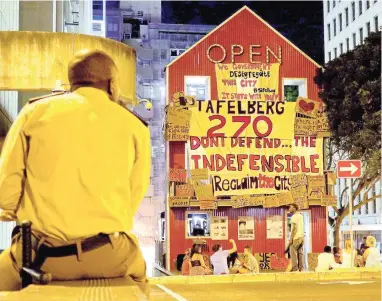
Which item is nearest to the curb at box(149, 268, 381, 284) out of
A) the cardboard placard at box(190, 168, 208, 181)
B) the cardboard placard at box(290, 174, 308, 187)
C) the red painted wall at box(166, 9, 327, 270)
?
the cardboard placard at box(190, 168, 208, 181)

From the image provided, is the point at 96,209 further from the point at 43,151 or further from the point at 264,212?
the point at 264,212

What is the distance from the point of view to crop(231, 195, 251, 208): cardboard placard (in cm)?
2339

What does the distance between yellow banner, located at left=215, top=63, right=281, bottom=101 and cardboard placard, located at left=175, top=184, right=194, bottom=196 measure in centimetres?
312

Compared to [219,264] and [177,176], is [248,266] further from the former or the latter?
[177,176]

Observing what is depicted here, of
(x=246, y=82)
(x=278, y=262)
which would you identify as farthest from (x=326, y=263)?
(x=246, y=82)

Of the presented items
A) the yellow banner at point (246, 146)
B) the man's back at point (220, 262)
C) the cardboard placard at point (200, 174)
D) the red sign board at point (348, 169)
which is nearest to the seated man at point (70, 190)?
the red sign board at point (348, 169)

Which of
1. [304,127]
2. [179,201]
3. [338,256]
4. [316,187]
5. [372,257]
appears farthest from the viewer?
[316,187]

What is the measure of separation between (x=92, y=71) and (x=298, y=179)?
21.4 metres

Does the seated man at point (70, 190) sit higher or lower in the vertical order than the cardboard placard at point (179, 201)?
lower

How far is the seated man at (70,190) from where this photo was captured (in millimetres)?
2211

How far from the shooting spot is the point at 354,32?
64188mm

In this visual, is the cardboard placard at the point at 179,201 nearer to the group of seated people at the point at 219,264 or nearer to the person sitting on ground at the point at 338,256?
the group of seated people at the point at 219,264

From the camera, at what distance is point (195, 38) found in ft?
211

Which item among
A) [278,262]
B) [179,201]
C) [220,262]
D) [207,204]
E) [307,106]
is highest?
[307,106]
